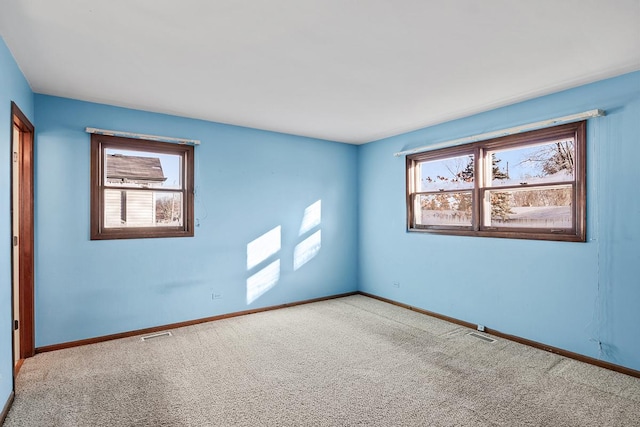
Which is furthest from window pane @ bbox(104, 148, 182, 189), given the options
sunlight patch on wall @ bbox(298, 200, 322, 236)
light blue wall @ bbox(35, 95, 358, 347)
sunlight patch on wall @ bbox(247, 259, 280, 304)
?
sunlight patch on wall @ bbox(298, 200, 322, 236)

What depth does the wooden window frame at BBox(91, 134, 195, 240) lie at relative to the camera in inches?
141

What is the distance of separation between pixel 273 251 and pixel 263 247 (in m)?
0.17

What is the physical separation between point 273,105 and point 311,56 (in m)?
1.20

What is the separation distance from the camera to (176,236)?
402cm

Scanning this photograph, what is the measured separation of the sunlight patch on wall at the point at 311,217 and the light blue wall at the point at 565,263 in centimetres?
127

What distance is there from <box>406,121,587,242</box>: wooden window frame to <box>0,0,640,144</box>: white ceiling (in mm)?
430

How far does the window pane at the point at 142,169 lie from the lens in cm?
376

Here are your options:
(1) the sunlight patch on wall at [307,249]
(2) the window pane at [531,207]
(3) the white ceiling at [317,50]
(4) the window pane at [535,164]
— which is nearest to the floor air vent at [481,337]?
(2) the window pane at [531,207]

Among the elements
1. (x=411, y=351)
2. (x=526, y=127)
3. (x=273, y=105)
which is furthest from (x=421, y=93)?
(x=411, y=351)

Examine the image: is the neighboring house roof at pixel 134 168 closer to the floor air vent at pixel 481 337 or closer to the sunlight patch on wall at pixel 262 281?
the sunlight patch on wall at pixel 262 281

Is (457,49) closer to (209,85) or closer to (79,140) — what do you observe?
(209,85)

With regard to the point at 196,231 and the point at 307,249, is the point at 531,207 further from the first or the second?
the point at 196,231

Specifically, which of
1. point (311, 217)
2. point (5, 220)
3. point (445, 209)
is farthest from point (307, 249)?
point (5, 220)

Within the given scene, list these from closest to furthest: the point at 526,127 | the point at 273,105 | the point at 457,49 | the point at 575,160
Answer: the point at 457,49 → the point at 575,160 → the point at 526,127 → the point at 273,105
